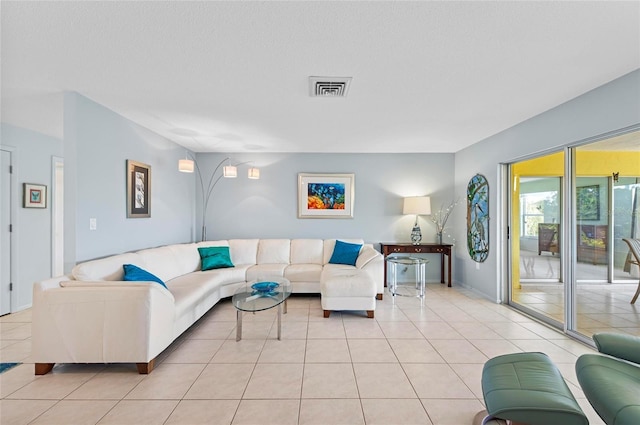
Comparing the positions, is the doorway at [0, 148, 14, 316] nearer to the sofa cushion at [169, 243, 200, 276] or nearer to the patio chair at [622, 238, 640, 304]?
the sofa cushion at [169, 243, 200, 276]

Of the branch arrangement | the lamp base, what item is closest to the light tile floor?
the lamp base

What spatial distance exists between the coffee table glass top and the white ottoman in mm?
588

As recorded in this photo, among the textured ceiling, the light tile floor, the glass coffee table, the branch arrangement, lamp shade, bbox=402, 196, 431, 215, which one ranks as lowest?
the light tile floor

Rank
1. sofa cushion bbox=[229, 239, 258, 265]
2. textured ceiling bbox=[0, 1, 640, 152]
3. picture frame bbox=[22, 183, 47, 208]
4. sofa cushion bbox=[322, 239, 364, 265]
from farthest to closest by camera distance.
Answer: sofa cushion bbox=[322, 239, 364, 265] < sofa cushion bbox=[229, 239, 258, 265] < picture frame bbox=[22, 183, 47, 208] < textured ceiling bbox=[0, 1, 640, 152]

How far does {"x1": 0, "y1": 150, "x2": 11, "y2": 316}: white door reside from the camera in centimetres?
358

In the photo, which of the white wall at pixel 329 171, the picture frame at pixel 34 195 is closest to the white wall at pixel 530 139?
the white wall at pixel 329 171

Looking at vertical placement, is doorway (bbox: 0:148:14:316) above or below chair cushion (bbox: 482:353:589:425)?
above

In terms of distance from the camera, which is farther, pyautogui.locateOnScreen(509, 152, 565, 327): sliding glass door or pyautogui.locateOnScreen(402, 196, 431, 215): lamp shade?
pyautogui.locateOnScreen(402, 196, 431, 215): lamp shade

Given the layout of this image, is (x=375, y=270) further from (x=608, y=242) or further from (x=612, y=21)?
(x=612, y=21)

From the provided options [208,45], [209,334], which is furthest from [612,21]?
[209,334]

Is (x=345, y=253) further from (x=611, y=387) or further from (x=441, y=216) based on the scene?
(x=611, y=387)

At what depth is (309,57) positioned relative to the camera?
6.98 ft

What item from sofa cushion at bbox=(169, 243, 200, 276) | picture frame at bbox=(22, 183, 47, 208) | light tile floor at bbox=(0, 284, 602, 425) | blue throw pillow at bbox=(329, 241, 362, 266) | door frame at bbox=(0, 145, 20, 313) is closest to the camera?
light tile floor at bbox=(0, 284, 602, 425)

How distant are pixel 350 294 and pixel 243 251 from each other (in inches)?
86.4
